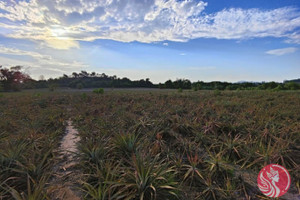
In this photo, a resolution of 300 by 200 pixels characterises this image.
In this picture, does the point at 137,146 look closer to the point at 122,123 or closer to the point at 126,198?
the point at 126,198

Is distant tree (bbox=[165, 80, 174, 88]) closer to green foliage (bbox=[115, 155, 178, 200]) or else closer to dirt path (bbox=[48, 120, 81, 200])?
dirt path (bbox=[48, 120, 81, 200])

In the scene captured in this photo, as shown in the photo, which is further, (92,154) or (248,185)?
(92,154)

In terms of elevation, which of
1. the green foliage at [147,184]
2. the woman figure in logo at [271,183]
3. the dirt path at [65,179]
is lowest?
the dirt path at [65,179]

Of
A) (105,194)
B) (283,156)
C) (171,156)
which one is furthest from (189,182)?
(283,156)

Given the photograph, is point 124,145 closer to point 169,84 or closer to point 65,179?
point 65,179

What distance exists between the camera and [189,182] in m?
3.01

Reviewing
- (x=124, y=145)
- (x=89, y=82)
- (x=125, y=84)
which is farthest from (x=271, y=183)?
(x=89, y=82)

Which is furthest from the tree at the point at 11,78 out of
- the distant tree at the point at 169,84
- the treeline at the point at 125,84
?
the distant tree at the point at 169,84

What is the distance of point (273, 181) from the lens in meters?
1.85

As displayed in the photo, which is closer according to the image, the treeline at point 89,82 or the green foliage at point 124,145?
the green foliage at point 124,145

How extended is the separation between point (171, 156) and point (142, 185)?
1.36 metres

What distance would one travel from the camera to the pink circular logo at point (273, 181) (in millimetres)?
1724

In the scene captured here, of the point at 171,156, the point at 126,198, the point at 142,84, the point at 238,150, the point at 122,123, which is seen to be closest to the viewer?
the point at 126,198

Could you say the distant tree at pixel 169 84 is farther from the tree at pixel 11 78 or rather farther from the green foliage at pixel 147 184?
the green foliage at pixel 147 184
